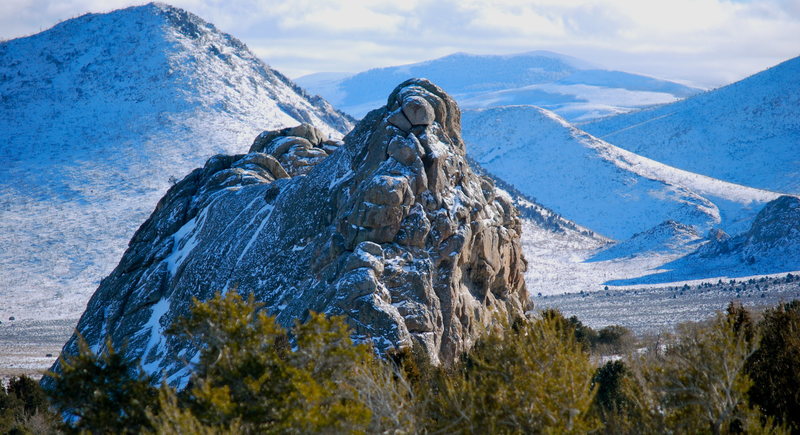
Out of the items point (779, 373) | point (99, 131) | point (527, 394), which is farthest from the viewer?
point (99, 131)

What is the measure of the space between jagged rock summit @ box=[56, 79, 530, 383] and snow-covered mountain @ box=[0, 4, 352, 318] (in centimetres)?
5899

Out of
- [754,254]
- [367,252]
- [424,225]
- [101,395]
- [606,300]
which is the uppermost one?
[424,225]

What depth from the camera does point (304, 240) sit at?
39969 millimetres

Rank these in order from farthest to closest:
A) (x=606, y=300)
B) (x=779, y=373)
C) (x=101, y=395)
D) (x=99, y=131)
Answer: (x=99, y=131), (x=606, y=300), (x=779, y=373), (x=101, y=395)

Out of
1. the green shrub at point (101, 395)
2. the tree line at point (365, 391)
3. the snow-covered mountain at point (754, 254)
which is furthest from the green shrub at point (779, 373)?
the snow-covered mountain at point (754, 254)

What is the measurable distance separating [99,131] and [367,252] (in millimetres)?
142347

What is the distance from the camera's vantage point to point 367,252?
34.6 metres

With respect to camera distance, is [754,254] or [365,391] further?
[754,254]

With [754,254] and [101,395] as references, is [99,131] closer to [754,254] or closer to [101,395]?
[754,254]

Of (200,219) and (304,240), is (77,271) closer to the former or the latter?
(200,219)

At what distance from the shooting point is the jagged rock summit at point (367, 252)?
34.6m

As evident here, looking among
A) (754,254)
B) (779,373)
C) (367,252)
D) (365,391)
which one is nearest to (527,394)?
(365,391)

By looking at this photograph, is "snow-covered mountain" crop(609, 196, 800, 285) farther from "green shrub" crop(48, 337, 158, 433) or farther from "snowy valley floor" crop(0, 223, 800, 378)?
"green shrub" crop(48, 337, 158, 433)

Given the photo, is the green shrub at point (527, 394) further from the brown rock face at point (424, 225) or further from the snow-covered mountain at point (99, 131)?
the snow-covered mountain at point (99, 131)
